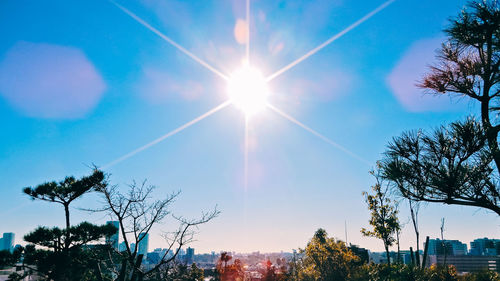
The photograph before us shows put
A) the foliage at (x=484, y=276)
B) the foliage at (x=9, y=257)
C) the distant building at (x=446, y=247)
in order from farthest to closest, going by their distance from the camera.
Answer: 1. the distant building at (x=446, y=247)
2. the foliage at (x=9, y=257)
3. the foliage at (x=484, y=276)

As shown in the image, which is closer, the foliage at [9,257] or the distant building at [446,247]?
the foliage at [9,257]

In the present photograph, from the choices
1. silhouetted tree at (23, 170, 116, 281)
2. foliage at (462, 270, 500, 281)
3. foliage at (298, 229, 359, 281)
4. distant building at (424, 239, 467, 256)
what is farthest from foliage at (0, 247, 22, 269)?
distant building at (424, 239, 467, 256)

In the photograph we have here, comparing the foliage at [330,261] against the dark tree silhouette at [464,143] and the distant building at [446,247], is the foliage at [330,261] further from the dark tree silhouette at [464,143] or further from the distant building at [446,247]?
the distant building at [446,247]

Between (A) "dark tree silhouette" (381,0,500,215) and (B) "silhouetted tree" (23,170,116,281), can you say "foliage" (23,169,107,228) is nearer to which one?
(B) "silhouetted tree" (23,170,116,281)

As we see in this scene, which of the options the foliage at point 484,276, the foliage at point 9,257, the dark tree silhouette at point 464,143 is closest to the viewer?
the dark tree silhouette at point 464,143

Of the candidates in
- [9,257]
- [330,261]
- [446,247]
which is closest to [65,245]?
[9,257]

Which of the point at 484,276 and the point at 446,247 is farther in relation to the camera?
the point at 446,247

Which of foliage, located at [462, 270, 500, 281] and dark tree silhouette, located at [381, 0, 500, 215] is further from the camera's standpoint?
foliage, located at [462, 270, 500, 281]

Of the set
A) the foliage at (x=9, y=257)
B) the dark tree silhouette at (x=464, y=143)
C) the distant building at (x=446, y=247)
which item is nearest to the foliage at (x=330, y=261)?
the dark tree silhouette at (x=464, y=143)

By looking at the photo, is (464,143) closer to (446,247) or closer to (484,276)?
(484,276)

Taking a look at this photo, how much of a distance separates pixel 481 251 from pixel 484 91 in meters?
190

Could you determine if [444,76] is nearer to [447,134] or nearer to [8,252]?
[447,134]

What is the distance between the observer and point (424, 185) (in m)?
5.22

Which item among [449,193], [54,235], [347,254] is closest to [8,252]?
[54,235]
